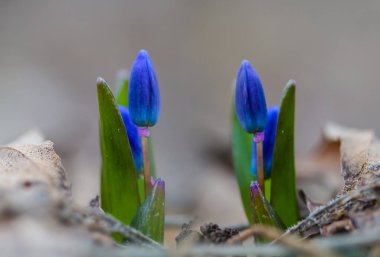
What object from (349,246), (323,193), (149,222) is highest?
(323,193)

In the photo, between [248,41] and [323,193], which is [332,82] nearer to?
[248,41]

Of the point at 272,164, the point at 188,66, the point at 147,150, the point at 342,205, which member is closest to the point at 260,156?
the point at 272,164

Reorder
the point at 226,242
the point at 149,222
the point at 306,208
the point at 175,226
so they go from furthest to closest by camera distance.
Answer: the point at 175,226 < the point at 306,208 < the point at 149,222 < the point at 226,242

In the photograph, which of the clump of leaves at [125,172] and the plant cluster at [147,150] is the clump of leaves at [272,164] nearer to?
the plant cluster at [147,150]

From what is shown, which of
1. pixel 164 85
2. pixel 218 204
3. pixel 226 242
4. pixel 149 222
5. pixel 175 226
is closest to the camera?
pixel 226 242

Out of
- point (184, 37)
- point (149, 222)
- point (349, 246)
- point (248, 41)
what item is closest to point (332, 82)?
point (248, 41)

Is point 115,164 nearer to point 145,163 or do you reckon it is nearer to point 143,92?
point 145,163

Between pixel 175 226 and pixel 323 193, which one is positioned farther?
pixel 323 193
